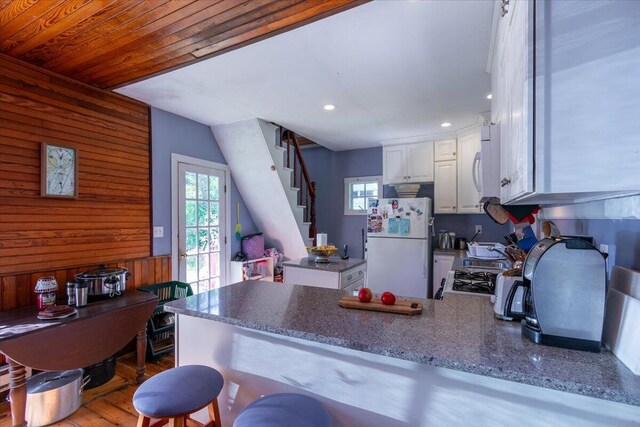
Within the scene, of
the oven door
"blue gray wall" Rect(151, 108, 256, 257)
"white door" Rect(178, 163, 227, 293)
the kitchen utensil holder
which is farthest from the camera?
"white door" Rect(178, 163, 227, 293)

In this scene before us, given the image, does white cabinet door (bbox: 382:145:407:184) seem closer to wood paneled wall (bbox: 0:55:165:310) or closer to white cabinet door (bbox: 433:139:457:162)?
white cabinet door (bbox: 433:139:457:162)

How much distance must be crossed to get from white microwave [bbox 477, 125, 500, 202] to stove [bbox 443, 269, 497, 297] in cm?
56

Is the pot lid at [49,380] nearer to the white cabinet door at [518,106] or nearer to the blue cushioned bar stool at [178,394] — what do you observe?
the blue cushioned bar stool at [178,394]

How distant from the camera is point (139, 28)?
184 centimetres

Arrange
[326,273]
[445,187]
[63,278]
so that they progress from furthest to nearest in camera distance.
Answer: [445,187] < [326,273] < [63,278]

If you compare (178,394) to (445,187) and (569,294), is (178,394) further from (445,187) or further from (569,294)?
(445,187)

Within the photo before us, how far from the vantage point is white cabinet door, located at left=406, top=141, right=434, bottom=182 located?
165 inches

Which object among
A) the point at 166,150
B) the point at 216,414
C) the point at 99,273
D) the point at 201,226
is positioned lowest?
the point at 216,414

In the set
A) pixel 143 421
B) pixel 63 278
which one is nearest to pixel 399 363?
pixel 143 421

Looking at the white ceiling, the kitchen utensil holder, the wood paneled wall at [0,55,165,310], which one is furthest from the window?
the wood paneled wall at [0,55,165,310]

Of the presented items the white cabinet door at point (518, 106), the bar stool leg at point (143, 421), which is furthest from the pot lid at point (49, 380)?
the white cabinet door at point (518, 106)

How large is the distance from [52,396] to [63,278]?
88 cm

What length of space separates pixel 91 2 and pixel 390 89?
211 centimetres

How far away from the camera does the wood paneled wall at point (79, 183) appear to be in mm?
2197
